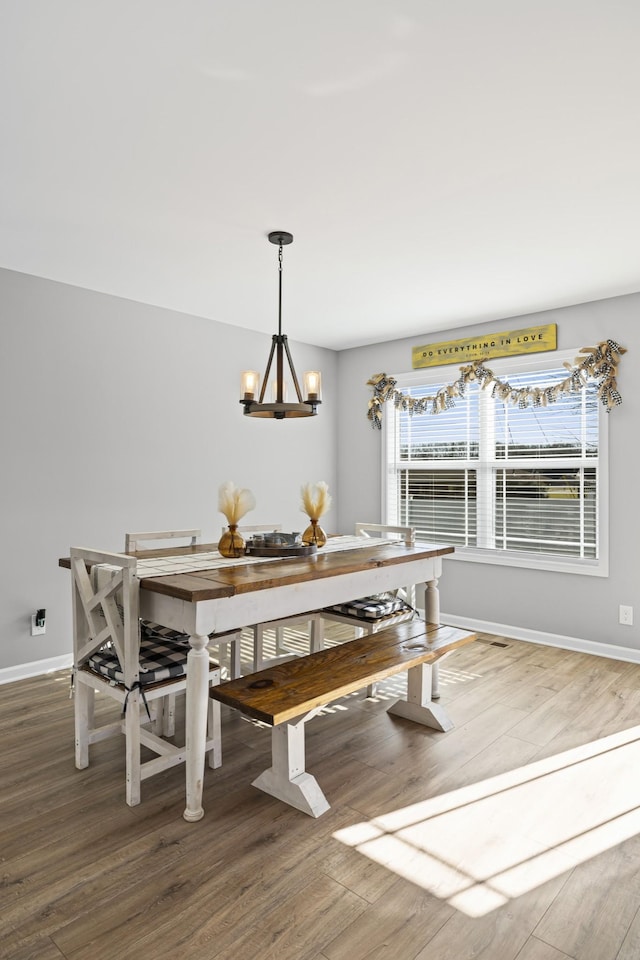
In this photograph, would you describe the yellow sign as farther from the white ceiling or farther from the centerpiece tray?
the centerpiece tray

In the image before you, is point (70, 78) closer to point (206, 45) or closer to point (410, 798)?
point (206, 45)

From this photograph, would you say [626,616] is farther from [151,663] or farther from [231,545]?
[151,663]

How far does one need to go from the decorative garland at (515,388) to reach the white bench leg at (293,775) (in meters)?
3.12

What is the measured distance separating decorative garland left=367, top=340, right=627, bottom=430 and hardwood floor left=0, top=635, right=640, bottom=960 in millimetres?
2234

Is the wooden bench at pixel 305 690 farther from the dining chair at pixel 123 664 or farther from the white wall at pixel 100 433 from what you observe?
the white wall at pixel 100 433

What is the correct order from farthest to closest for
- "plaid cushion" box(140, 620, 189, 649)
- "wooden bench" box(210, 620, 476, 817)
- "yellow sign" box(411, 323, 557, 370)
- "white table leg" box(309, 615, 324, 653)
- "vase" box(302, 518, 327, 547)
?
1. "yellow sign" box(411, 323, 557, 370)
2. "white table leg" box(309, 615, 324, 653)
3. "vase" box(302, 518, 327, 547)
4. "plaid cushion" box(140, 620, 189, 649)
5. "wooden bench" box(210, 620, 476, 817)

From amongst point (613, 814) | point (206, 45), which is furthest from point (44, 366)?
point (613, 814)

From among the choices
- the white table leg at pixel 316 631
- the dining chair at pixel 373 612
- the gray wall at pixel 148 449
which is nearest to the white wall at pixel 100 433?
the gray wall at pixel 148 449

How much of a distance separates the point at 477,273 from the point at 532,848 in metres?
3.00

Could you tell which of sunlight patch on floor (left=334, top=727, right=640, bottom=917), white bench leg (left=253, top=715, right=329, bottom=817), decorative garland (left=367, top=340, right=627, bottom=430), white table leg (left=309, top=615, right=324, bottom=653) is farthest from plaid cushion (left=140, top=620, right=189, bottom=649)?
decorative garland (left=367, top=340, right=627, bottom=430)

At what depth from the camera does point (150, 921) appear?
63.6 inches

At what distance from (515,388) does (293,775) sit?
3.36 metres

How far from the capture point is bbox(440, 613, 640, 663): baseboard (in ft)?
12.9

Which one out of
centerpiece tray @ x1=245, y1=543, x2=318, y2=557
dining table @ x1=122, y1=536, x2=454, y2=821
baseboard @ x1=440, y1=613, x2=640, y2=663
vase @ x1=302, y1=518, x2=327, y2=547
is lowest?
baseboard @ x1=440, y1=613, x2=640, y2=663
